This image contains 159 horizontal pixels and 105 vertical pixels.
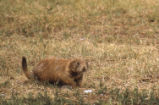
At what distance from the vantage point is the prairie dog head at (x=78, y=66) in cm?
614

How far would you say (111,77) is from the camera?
7.16 m

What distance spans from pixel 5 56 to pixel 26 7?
5.51 m

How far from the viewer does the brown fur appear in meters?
6.20

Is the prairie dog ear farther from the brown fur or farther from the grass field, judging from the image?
the grass field

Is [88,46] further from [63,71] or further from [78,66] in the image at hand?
[78,66]

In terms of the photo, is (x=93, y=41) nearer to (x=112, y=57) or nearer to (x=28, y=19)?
(x=112, y=57)

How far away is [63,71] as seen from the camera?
632 centimetres

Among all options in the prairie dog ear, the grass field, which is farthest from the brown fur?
the grass field

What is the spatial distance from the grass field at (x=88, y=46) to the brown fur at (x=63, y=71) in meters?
0.17

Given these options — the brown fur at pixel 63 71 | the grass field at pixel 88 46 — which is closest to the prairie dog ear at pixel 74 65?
the brown fur at pixel 63 71

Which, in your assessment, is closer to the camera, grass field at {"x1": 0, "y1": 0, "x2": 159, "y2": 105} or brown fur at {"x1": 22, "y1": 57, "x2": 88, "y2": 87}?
grass field at {"x1": 0, "y1": 0, "x2": 159, "y2": 105}

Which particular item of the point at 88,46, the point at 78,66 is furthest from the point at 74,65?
the point at 88,46

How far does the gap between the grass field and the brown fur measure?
0.17 meters

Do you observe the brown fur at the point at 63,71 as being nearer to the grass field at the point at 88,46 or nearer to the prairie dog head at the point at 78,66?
the prairie dog head at the point at 78,66
